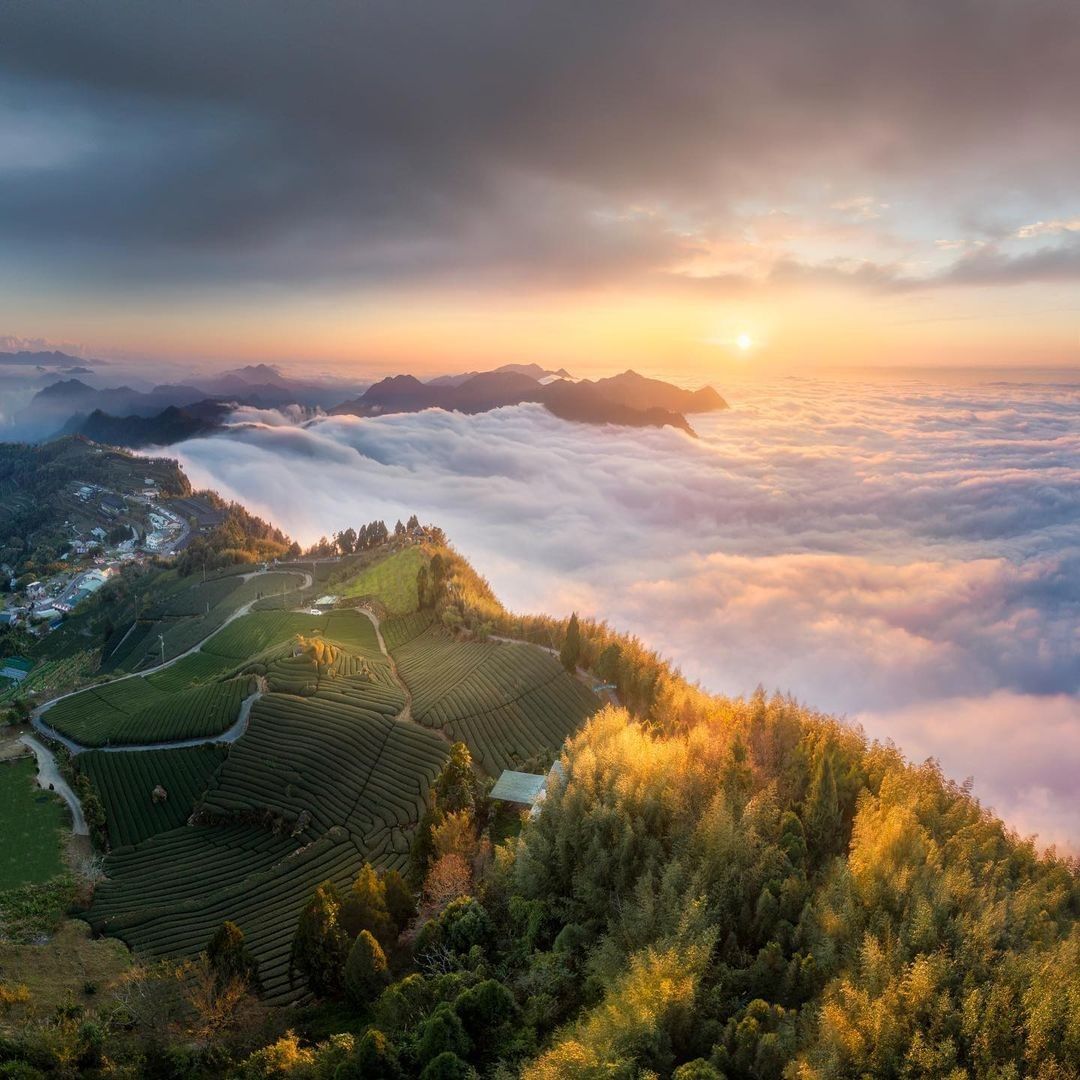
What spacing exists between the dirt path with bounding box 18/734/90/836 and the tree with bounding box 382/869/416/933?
32973 millimetres

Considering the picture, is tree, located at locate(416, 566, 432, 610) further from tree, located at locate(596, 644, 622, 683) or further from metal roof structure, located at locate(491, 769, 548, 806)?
metal roof structure, located at locate(491, 769, 548, 806)

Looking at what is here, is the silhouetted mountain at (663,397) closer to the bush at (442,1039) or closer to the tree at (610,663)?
the tree at (610,663)

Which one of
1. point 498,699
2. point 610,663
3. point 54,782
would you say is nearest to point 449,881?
point 498,699

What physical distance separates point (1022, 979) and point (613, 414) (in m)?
173

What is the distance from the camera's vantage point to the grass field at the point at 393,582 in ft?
310

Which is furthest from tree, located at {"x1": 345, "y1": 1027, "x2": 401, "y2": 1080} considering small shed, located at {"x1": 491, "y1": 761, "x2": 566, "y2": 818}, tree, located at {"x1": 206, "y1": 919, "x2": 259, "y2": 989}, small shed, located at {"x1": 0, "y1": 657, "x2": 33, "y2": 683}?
small shed, located at {"x1": 0, "y1": 657, "x2": 33, "y2": 683}

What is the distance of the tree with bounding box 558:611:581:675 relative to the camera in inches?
2527

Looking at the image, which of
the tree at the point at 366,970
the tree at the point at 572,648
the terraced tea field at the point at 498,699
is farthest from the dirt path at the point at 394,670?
the tree at the point at 366,970

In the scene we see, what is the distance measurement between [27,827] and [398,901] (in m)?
36.9

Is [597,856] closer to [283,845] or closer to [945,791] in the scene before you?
[945,791]

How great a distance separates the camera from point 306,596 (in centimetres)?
11025

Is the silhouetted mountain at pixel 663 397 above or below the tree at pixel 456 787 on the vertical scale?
above

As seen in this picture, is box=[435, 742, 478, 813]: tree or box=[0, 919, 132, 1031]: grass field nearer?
box=[0, 919, 132, 1031]: grass field

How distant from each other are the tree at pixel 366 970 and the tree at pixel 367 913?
238 centimetres
